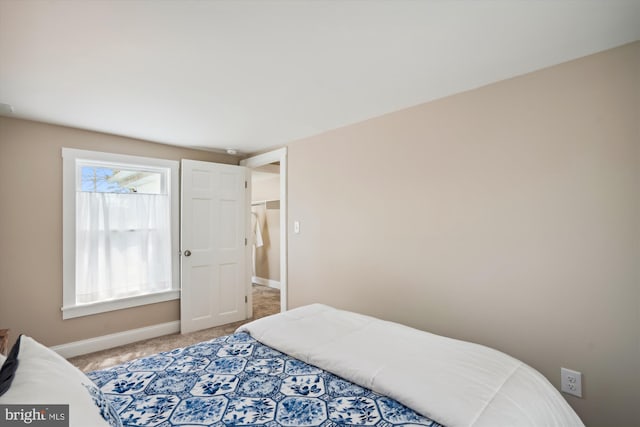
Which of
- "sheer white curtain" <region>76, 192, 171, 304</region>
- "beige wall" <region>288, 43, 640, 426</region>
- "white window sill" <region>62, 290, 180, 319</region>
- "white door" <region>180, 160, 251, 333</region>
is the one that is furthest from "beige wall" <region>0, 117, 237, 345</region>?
"beige wall" <region>288, 43, 640, 426</region>

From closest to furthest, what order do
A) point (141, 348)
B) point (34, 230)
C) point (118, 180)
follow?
point (34, 230) → point (141, 348) → point (118, 180)

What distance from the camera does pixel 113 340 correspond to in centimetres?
340

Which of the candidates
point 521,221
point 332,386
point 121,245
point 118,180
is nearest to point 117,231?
point 121,245

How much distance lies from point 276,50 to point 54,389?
176 centimetres

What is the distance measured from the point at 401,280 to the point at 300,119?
1.71 metres

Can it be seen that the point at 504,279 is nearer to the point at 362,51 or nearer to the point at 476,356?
the point at 476,356

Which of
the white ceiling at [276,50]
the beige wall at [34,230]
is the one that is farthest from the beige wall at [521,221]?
the beige wall at [34,230]

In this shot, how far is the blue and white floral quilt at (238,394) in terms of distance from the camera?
114cm

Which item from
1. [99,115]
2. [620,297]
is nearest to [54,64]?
[99,115]

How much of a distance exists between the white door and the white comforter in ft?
7.25

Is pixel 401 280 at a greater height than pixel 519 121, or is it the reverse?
pixel 519 121

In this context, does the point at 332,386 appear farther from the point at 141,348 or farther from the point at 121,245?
the point at 121,245

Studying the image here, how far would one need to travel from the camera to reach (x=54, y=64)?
1931 mm

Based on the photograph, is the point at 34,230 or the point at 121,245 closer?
the point at 34,230
